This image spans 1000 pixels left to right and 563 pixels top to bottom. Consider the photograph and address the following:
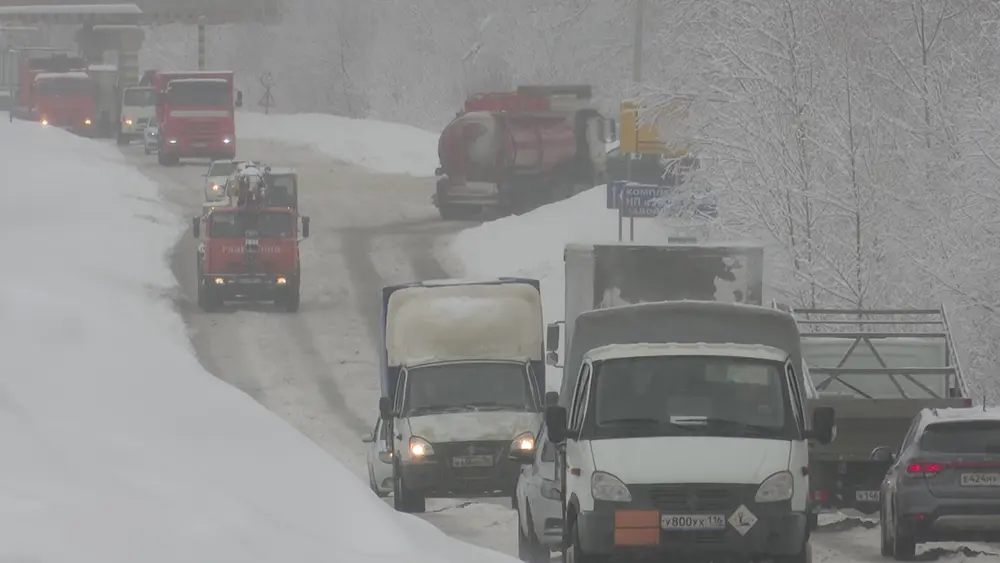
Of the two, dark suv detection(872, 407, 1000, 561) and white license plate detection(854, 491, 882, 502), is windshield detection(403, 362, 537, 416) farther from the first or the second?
dark suv detection(872, 407, 1000, 561)

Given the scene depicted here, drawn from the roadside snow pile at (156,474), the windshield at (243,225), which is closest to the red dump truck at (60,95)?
the windshield at (243,225)

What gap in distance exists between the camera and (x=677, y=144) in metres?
36.4

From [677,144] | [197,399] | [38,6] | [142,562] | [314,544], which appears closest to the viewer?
[142,562]

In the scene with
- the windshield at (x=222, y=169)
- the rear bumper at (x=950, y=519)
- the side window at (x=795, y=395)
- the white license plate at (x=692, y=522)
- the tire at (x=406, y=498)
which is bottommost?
the tire at (x=406, y=498)

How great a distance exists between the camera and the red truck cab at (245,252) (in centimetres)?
3659

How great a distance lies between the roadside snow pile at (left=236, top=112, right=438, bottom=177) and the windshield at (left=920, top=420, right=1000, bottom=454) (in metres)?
50.3

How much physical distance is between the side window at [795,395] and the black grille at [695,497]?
3.48ft

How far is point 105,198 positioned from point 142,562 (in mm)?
43662

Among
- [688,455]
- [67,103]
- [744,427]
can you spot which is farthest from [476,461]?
[67,103]

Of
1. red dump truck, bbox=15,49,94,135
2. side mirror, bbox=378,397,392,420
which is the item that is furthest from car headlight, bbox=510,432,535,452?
red dump truck, bbox=15,49,94,135

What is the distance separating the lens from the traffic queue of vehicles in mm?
12641

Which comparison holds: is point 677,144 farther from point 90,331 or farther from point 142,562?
point 142,562

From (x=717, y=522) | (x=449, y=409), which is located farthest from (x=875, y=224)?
(x=717, y=522)

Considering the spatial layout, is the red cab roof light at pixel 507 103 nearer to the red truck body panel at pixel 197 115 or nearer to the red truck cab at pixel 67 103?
the red truck body panel at pixel 197 115
